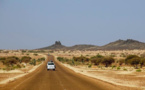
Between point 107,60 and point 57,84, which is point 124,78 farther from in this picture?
point 107,60

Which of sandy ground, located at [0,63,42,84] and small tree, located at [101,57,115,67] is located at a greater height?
small tree, located at [101,57,115,67]

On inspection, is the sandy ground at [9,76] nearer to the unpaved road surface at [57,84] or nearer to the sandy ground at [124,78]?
the unpaved road surface at [57,84]

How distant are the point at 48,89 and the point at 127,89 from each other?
6275 mm

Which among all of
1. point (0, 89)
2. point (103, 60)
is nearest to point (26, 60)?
point (103, 60)

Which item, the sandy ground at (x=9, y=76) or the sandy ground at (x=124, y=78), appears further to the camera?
the sandy ground at (x=9, y=76)

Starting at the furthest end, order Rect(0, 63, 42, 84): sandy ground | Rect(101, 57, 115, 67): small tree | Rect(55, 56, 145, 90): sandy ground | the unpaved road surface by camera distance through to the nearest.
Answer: Rect(101, 57, 115, 67): small tree < Rect(0, 63, 42, 84): sandy ground < Rect(55, 56, 145, 90): sandy ground < the unpaved road surface

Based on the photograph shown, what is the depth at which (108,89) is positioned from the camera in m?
22.1

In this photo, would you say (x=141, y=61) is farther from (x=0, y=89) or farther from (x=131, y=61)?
(x=0, y=89)

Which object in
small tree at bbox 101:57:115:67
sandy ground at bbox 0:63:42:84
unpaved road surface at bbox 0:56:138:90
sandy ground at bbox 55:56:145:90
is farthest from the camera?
small tree at bbox 101:57:115:67

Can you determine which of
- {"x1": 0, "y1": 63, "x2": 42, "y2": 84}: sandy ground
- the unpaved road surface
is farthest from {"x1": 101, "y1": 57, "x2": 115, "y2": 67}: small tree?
the unpaved road surface

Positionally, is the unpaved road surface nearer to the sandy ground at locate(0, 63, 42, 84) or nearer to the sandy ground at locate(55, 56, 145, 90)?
the sandy ground at locate(0, 63, 42, 84)

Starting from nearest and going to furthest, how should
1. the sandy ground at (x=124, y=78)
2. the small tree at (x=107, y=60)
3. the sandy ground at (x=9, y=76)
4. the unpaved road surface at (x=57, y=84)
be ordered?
the unpaved road surface at (x=57, y=84) → the sandy ground at (x=124, y=78) → the sandy ground at (x=9, y=76) → the small tree at (x=107, y=60)

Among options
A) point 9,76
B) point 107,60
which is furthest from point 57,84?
point 107,60

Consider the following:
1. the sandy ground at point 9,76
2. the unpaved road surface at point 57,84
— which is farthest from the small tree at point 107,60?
the unpaved road surface at point 57,84
